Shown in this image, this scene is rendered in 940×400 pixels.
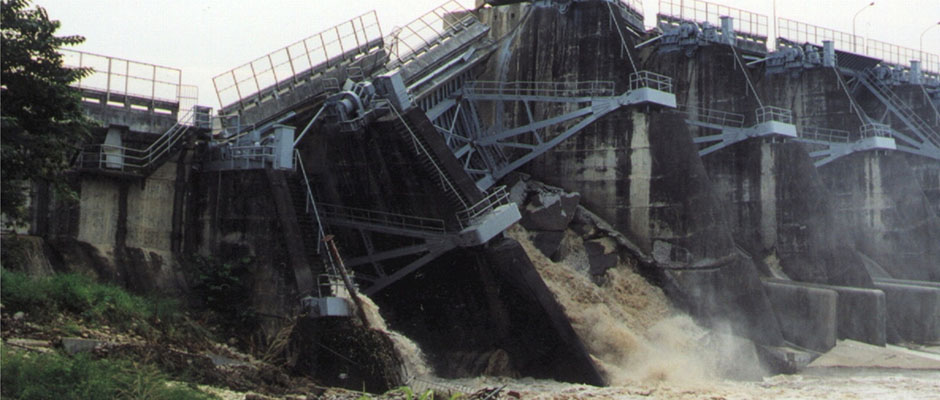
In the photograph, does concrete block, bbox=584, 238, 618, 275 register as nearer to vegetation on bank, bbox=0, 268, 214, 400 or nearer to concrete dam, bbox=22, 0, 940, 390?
concrete dam, bbox=22, 0, 940, 390

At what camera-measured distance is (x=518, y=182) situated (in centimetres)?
4088

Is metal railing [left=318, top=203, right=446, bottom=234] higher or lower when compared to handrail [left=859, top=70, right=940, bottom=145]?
lower

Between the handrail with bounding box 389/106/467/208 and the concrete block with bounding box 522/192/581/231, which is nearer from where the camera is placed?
the handrail with bounding box 389/106/467/208

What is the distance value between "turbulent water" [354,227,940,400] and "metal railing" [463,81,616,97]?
6325mm

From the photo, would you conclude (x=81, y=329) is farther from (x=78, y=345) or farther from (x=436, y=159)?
(x=436, y=159)

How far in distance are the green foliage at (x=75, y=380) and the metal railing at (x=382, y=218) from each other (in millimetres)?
14297

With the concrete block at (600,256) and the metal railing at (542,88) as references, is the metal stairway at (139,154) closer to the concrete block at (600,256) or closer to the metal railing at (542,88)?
the metal railing at (542,88)

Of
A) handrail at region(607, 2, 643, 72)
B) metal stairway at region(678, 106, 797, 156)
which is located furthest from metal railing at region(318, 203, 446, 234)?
metal stairway at region(678, 106, 797, 156)

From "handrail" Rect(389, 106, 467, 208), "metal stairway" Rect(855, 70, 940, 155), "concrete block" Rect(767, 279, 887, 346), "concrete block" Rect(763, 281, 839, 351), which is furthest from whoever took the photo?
"metal stairway" Rect(855, 70, 940, 155)

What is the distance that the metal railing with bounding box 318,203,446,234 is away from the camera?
113 ft

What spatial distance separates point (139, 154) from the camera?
97.9ft

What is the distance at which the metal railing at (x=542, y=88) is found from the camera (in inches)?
1615

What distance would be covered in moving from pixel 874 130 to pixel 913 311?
35.9 ft

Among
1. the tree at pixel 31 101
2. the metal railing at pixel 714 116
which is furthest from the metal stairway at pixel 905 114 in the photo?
the tree at pixel 31 101
